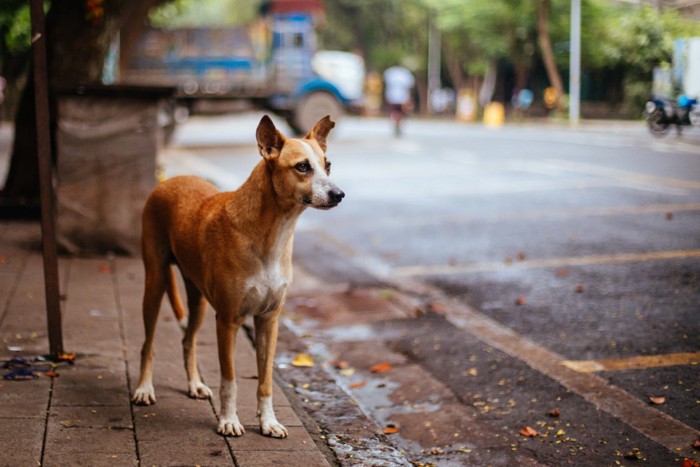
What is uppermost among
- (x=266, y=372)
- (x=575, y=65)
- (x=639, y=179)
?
(x=575, y=65)

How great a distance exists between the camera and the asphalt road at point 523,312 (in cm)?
445

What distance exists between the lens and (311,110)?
25.1m

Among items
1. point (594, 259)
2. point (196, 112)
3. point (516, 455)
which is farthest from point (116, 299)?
point (196, 112)

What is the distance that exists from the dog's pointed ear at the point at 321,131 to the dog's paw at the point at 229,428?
133 centimetres

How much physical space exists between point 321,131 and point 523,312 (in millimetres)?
3271

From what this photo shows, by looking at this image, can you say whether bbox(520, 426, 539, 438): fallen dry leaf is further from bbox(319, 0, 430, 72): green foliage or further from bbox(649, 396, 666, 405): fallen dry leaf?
bbox(319, 0, 430, 72): green foliage

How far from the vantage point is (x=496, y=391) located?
507cm

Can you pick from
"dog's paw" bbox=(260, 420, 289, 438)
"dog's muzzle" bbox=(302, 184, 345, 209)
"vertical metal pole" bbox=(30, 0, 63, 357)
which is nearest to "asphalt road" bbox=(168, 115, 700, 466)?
"dog's paw" bbox=(260, 420, 289, 438)

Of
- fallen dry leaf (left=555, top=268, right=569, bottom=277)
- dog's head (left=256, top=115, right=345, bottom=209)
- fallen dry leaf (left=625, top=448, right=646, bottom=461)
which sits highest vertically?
dog's head (left=256, top=115, right=345, bottom=209)

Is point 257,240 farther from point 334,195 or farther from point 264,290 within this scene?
point 334,195

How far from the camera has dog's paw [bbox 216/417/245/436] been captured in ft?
13.3

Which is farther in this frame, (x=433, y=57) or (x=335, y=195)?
(x=433, y=57)

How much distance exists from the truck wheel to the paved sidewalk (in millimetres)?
18326

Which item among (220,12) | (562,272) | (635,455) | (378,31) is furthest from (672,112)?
(220,12)
